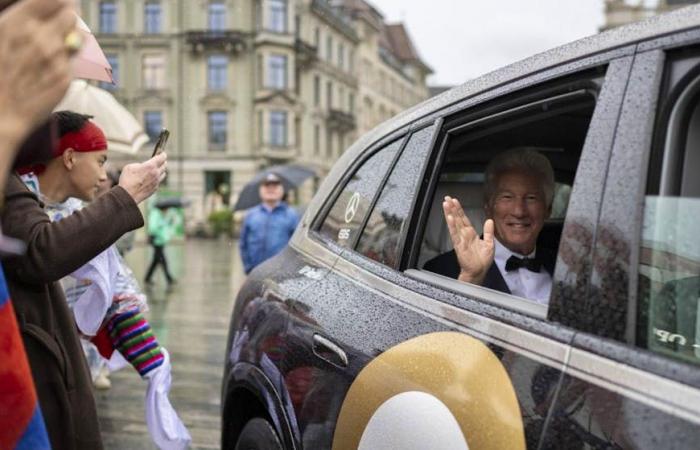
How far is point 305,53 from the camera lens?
47.0 meters

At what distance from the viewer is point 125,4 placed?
44.3 metres

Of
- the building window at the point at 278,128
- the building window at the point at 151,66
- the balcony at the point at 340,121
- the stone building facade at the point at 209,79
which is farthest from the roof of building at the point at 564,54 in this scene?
the balcony at the point at 340,121

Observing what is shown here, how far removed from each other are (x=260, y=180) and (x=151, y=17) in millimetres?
38449

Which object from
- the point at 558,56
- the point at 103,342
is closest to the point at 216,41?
the point at 103,342

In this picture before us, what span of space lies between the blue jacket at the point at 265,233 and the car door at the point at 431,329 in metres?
5.11

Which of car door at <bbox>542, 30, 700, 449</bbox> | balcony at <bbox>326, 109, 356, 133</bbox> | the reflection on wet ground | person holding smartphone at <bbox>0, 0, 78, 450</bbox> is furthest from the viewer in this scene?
balcony at <bbox>326, 109, 356, 133</bbox>

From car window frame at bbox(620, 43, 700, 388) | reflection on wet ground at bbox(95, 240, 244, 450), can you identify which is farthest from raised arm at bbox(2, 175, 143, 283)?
reflection on wet ground at bbox(95, 240, 244, 450)

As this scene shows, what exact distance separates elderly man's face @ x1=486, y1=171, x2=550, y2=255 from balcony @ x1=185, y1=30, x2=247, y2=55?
43.6m

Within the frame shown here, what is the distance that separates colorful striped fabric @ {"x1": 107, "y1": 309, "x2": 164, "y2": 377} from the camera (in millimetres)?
3225

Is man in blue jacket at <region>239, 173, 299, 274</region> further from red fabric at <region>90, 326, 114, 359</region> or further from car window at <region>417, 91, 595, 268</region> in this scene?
car window at <region>417, 91, 595, 268</region>

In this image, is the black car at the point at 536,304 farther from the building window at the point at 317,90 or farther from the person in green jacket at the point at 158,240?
the building window at the point at 317,90

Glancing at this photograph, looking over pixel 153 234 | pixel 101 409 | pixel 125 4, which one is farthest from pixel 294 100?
pixel 101 409

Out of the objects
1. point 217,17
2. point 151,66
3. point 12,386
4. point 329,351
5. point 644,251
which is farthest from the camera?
point 217,17

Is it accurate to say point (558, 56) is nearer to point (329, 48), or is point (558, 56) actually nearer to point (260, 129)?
point (260, 129)
